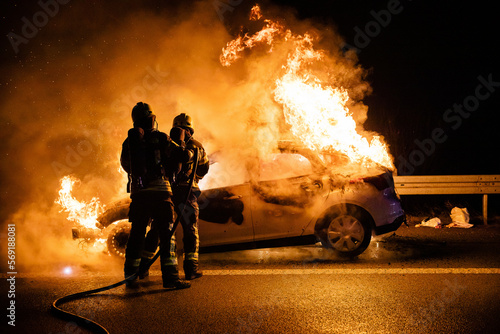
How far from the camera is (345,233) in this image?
5578mm

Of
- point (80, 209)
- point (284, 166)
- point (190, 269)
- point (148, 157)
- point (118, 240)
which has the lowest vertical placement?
point (190, 269)

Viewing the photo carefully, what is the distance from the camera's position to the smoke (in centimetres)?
675

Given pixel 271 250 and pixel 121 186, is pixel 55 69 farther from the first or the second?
pixel 271 250

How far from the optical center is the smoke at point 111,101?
6.75 meters

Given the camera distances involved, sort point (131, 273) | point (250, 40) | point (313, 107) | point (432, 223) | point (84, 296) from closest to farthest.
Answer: point (84, 296) < point (131, 273) < point (313, 107) < point (250, 40) < point (432, 223)

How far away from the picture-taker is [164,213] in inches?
181

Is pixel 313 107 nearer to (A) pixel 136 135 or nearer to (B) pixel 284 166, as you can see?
(B) pixel 284 166

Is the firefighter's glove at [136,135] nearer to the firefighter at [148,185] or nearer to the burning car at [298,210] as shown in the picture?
the firefighter at [148,185]

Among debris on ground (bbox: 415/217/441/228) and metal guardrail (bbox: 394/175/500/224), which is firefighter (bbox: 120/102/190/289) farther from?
debris on ground (bbox: 415/217/441/228)

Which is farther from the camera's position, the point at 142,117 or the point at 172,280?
the point at 142,117

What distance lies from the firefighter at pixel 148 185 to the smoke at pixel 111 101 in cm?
113

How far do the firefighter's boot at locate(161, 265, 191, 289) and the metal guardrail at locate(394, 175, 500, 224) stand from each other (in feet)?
17.4

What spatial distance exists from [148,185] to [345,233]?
2794 mm

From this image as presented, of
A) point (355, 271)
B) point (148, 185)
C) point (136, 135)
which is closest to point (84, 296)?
point (148, 185)
